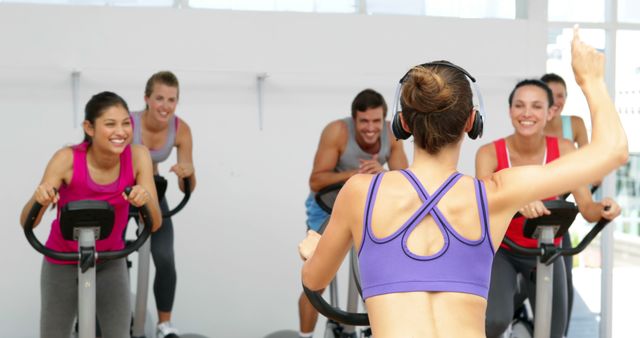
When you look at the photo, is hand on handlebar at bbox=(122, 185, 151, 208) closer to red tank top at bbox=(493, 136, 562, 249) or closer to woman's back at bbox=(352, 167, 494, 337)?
red tank top at bbox=(493, 136, 562, 249)

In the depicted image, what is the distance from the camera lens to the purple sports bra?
5.81 ft

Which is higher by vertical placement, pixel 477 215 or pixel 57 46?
pixel 57 46

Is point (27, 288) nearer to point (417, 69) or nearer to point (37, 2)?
point (37, 2)

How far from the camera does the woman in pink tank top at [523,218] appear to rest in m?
3.67

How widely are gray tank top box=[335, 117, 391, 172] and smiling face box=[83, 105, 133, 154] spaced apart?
1251mm

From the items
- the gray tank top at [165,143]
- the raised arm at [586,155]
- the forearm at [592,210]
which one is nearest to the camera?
the raised arm at [586,155]

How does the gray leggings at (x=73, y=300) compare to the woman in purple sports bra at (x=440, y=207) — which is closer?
the woman in purple sports bra at (x=440, y=207)

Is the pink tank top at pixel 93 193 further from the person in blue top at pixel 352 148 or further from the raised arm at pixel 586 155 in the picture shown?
the raised arm at pixel 586 155

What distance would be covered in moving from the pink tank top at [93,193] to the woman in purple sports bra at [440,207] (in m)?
1.96

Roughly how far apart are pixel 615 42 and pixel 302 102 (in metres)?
1.90

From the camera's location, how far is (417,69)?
6.07ft

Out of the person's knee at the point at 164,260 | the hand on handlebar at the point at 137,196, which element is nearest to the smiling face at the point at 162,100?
the person's knee at the point at 164,260

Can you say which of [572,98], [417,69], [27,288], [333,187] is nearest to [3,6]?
[27,288]

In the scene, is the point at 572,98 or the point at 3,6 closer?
the point at 3,6
